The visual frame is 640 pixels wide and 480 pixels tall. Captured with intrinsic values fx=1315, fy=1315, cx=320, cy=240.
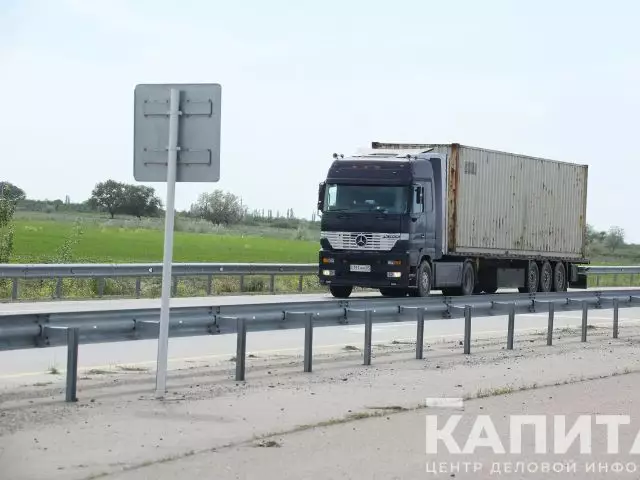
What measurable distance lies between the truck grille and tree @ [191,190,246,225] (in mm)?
123921

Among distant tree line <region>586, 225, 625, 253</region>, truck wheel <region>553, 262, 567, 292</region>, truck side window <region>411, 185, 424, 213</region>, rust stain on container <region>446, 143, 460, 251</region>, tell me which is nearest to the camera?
truck side window <region>411, 185, 424, 213</region>

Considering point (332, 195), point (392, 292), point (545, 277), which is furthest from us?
point (545, 277)

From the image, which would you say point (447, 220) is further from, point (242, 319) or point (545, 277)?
point (242, 319)

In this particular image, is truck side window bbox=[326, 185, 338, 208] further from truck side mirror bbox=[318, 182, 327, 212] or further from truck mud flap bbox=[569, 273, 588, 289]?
truck mud flap bbox=[569, 273, 588, 289]

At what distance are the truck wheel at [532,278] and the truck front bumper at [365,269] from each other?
865 cm

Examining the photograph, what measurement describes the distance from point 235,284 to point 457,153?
7558mm

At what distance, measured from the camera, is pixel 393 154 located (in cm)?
3042

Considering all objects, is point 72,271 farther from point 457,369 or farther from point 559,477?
point 559,477

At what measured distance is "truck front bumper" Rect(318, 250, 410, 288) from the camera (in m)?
29.3

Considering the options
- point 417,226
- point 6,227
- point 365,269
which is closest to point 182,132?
point 365,269

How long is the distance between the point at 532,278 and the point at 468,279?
15.2 feet

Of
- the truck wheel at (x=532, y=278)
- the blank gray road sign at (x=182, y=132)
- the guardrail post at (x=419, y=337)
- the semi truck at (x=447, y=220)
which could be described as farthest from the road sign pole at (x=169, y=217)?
the truck wheel at (x=532, y=278)

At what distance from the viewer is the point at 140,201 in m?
149

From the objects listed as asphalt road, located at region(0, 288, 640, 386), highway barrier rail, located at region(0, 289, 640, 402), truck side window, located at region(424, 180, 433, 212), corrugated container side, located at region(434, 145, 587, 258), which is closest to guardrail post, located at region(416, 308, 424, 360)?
highway barrier rail, located at region(0, 289, 640, 402)
